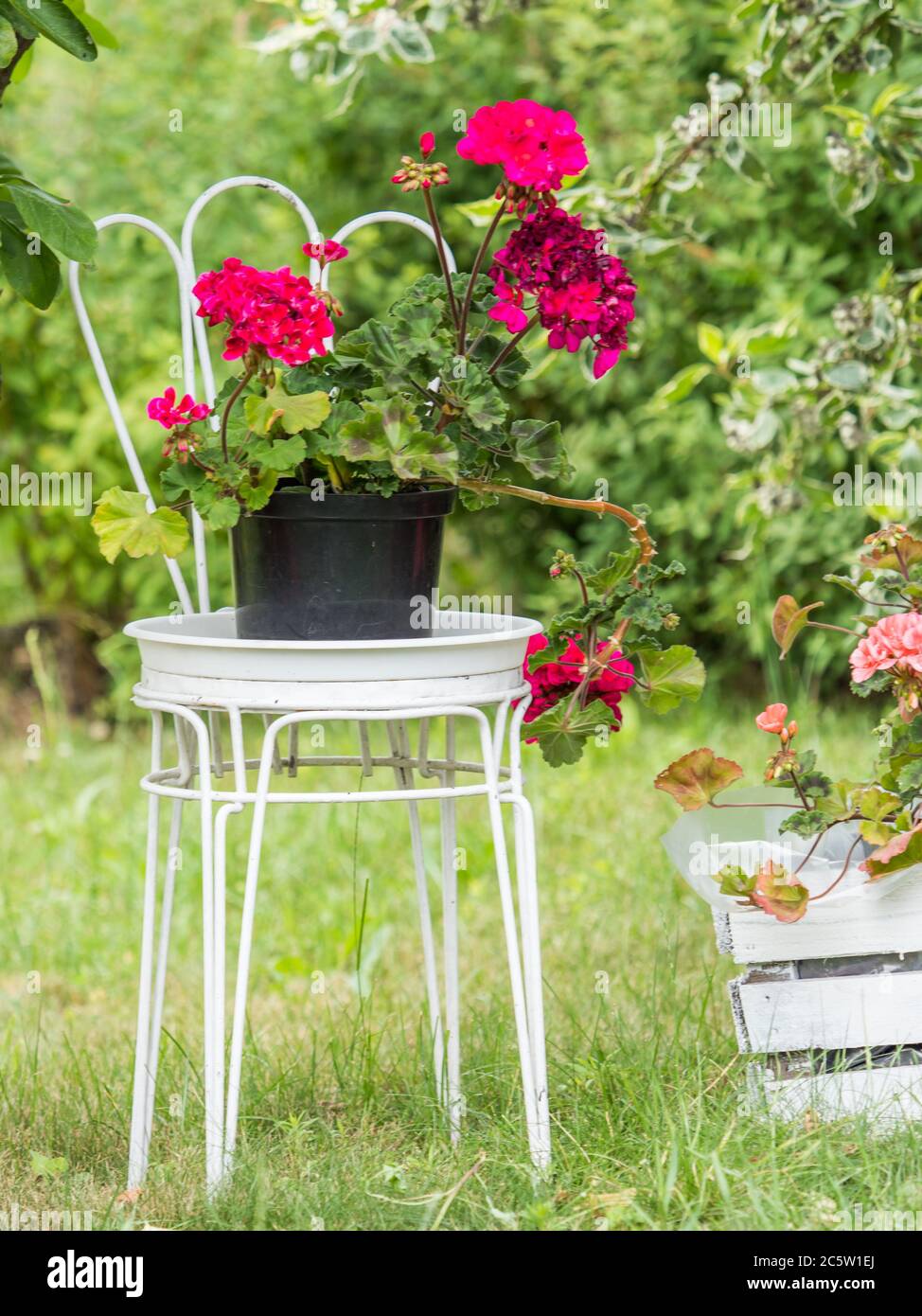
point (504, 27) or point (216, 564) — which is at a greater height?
point (504, 27)

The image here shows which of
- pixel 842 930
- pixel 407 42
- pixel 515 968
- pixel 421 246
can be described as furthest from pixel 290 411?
pixel 421 246

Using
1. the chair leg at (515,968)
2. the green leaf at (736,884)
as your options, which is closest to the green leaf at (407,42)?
the chair leg at (515,968)

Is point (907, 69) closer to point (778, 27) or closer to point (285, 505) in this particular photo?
point (778, 27)

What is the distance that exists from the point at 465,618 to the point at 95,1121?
807 millimetres

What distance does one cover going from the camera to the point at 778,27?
2.39 m

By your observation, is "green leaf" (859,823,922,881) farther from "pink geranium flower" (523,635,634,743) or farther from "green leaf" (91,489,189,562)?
"green leaf" (91,489,189,562)

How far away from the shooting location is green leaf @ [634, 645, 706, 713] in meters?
1.77

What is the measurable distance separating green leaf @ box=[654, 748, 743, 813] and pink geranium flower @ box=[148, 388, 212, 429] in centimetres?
66

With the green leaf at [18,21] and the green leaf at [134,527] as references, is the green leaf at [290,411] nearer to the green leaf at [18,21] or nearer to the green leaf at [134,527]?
the green leaf at [134,527]

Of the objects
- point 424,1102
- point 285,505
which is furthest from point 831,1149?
point 285,505

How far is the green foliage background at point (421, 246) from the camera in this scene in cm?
418

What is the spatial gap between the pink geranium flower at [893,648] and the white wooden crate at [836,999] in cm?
24

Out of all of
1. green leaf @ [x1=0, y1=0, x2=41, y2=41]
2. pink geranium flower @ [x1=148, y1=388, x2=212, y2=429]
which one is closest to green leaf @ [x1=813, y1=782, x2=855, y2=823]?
pink geranium flower @ [x1=148, y1=388, x2=212, y2=429]
